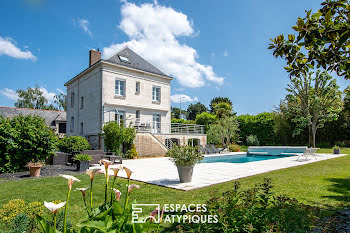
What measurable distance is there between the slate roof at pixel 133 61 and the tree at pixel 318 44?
18.7 metres

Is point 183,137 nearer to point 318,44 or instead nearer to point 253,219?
point 318,44

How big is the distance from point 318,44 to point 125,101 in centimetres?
1918

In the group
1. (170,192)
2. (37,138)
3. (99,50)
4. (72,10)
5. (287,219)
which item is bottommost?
(170,192)

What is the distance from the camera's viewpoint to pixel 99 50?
2338cm

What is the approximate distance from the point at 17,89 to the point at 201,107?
4476cm

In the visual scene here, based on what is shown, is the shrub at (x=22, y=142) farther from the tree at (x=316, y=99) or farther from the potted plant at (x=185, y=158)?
the tree at (x=316, y=99)

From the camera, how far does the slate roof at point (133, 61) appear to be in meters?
21.1

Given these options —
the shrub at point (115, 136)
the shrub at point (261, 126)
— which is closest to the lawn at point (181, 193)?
the shrub at point (115, 136)

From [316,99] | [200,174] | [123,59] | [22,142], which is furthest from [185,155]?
[316,99]

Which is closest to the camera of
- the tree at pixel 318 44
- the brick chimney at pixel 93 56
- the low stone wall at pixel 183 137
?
the tree at pixel 318 44

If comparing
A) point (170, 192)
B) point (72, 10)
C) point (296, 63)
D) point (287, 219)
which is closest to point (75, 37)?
point (72, 10)

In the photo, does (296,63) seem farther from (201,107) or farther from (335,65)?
(201,107)

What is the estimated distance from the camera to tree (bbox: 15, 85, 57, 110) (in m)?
47.2

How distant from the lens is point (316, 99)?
21.6 metres
